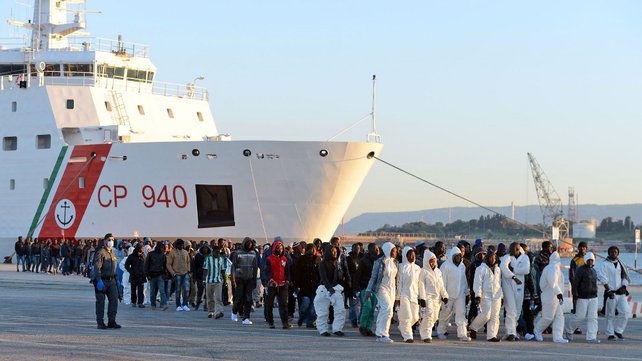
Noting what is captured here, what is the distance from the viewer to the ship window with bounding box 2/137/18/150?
34062mm

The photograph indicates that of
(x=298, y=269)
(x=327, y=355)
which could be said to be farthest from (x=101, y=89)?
(x=327, y=355)

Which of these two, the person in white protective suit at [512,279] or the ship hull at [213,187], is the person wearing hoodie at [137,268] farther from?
the ship hull at [213,187]

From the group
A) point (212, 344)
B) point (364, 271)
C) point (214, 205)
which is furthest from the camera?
point (214, 205)

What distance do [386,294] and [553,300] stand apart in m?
2.17

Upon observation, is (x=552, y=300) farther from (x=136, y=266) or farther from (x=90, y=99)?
(x=90, y=99)

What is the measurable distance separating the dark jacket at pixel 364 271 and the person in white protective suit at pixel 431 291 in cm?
128

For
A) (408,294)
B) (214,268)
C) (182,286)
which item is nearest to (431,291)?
(408,294)

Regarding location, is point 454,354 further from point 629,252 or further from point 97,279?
point 629,252

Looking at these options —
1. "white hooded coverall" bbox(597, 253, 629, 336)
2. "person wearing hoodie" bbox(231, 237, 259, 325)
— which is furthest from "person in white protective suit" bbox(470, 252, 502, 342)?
"person wearing hoodie" bbox(231, 237, 259, 325)

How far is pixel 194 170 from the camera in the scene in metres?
30.7

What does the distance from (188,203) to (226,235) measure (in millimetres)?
1369

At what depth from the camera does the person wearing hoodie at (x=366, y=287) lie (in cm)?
1477

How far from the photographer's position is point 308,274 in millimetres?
16047

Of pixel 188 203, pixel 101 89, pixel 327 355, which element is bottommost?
pixel 327 355
